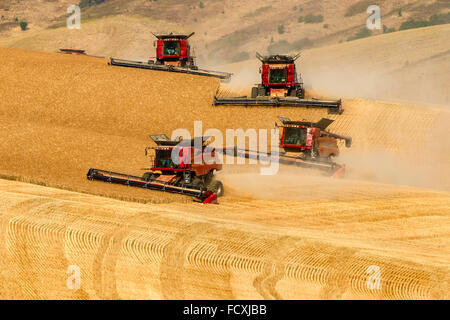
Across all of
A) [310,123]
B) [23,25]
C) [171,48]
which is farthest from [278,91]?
[23,25]

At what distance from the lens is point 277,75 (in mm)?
38688

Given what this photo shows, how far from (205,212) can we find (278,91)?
70.3ft

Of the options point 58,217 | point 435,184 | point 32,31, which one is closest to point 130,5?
point 32,31

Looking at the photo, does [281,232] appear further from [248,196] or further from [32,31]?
[32,31]

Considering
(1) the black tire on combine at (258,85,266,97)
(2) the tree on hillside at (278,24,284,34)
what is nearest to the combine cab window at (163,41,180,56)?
(1) the black tire on combine at (258,85,266,97)

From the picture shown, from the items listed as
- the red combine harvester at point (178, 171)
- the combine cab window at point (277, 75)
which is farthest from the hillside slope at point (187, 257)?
the combine cab window at point (277, 75)

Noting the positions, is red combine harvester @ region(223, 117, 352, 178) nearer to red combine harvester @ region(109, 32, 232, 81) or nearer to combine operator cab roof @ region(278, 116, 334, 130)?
combine operator cab roof @ region(278, 116, 334, 130)

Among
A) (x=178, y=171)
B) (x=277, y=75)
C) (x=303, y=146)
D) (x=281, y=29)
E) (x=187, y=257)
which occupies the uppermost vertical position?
(x=281, y=29)

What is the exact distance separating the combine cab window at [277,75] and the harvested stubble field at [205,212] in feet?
7.13

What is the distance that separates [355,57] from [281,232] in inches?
2970

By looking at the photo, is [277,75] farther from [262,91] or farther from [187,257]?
[187,257]

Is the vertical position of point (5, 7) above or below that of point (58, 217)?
above

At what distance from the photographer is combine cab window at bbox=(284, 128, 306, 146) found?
91.9 ft

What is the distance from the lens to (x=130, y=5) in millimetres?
132500
